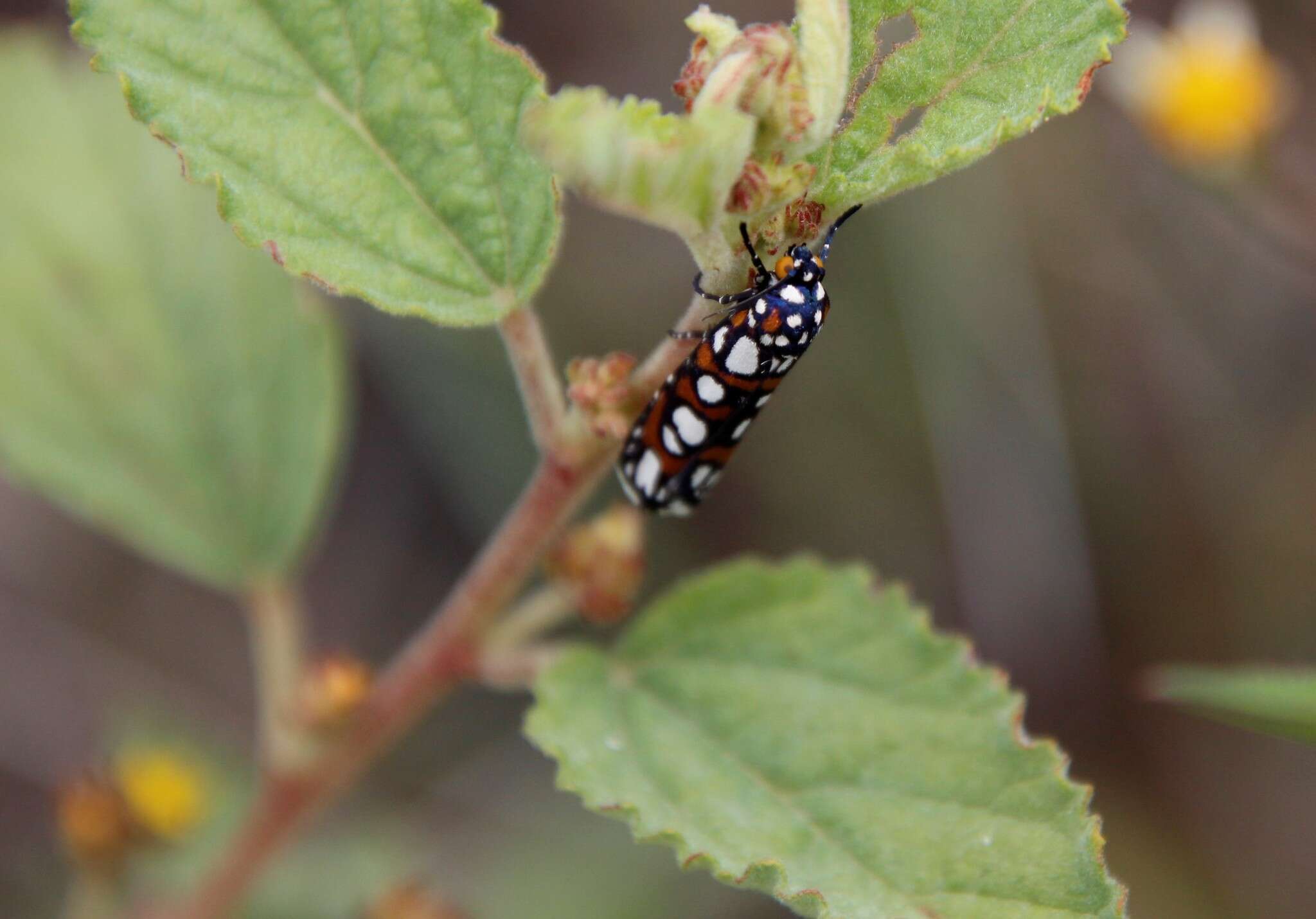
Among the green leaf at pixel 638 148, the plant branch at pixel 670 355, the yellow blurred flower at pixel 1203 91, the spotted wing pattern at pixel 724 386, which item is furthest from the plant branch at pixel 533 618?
the yellow blurred flower at pixel 1203 91

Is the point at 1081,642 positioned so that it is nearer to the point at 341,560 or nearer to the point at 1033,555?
the point at 1033,555

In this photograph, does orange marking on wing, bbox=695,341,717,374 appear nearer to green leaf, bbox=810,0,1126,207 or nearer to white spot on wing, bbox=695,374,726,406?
white spot on wing, bbox=695,374,726,406

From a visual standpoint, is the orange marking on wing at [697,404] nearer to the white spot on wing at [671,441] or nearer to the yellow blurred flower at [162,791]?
the white spot on wing at [671,441]

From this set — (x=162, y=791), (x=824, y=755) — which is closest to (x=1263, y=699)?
(x=824, y=755)

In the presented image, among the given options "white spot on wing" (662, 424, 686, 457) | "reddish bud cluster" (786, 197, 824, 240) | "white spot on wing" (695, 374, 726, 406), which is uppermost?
"reddish bud cluster" (786, 197, 824, 240)

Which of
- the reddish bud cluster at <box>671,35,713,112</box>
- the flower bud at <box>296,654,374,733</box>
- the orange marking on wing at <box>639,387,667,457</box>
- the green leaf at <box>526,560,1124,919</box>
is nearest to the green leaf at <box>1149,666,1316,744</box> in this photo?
the green leaf at <box>526,560,1124,919</box>
